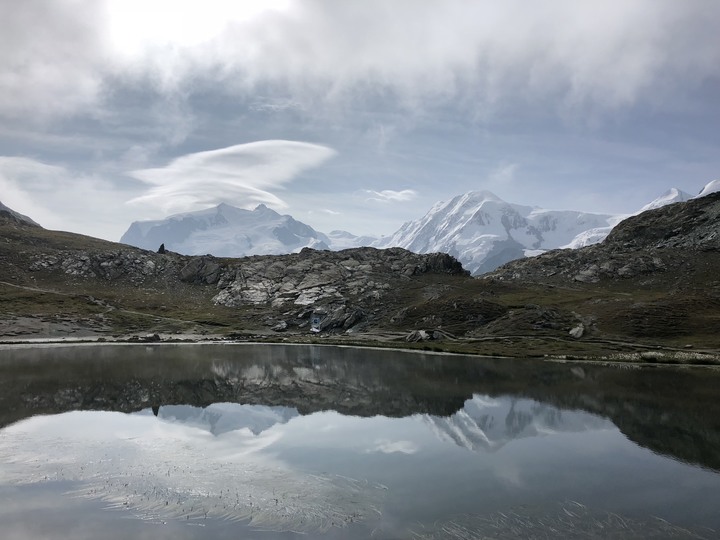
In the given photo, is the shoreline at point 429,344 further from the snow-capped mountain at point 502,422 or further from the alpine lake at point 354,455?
the snow-capped mountain at point 502,422

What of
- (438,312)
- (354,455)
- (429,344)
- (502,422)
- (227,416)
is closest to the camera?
(354,455)

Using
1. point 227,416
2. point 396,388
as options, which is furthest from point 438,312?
point 227,416

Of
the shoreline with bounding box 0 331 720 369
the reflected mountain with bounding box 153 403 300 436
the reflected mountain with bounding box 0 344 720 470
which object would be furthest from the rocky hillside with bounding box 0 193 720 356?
the reflected mountain with bounding box 153 403 300 436

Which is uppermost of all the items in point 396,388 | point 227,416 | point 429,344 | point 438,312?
point 438,312

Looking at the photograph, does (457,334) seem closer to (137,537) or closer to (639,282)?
(639,282)

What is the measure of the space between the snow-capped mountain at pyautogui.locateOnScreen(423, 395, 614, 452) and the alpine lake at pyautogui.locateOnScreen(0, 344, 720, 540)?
300 mm

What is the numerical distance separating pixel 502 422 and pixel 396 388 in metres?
20.4

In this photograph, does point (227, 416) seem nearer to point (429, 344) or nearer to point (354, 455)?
point (354, 455)

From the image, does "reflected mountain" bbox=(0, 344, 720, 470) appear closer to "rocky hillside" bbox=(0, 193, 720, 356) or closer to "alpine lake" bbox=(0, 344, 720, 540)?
"alpine lake" bbox=(0, 344, 720, 540)

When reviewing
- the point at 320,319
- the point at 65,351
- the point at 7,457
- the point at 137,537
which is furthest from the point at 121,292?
the point at 137,537

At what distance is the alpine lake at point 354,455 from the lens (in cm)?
2634

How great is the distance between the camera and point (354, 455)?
39750mm

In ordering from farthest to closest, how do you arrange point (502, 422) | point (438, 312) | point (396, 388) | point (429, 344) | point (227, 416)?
point (438, 312) → point (429, 344) → point (396, 388) → point (227, 416) → point (502, 422)

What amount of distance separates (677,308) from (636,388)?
267 feet
